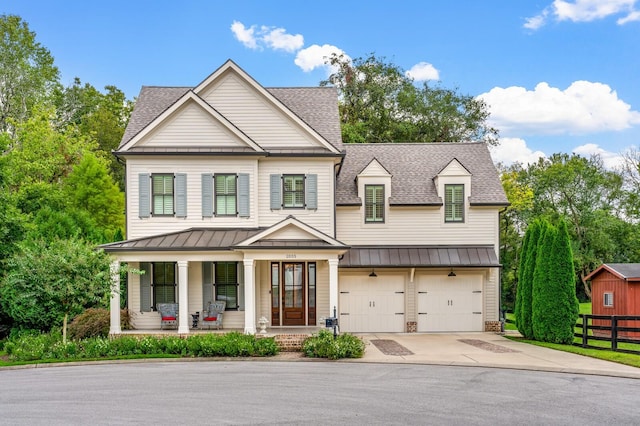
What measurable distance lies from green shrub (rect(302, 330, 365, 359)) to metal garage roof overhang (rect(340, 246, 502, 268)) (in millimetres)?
5338

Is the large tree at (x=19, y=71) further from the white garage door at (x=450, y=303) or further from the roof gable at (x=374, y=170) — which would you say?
the white garage door at (x=450, y=303)

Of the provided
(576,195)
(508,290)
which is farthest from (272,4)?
(576,195)

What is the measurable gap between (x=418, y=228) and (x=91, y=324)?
40.9 ft

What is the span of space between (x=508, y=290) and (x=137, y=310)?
2859 centimetres

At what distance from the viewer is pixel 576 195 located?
43.2m

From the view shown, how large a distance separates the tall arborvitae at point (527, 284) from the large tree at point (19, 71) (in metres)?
32.2

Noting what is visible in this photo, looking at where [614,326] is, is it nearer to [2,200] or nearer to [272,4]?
[272,4]

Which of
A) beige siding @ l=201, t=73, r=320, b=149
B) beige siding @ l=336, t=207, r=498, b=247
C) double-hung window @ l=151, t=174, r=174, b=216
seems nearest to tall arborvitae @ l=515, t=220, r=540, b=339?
beige siding @ l=336, t=207, r=498, b=247

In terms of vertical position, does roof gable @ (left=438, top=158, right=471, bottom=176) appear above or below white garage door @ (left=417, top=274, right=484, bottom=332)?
above

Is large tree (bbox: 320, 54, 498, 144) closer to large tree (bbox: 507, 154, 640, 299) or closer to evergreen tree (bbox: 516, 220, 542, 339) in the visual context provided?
large tree (bbox: 507, 154, 640, 299)

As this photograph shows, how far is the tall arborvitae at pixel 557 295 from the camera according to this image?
61.2 feet

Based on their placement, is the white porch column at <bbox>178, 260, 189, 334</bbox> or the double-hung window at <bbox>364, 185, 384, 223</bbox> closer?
the white porch column at <bbox>178, 260, 189, 334</bbox>

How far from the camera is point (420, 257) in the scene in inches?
871

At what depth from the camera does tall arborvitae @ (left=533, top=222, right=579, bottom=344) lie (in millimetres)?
18641
